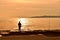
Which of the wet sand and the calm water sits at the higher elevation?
Result: the calm water

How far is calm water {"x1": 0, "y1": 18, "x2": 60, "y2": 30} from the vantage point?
1.12 m

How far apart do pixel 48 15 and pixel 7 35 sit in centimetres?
30

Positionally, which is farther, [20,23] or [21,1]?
[21,1]

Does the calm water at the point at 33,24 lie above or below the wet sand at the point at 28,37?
above

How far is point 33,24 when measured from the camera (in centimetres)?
113

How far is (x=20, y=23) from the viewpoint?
111cm

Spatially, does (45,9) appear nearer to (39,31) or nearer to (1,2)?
(39,31)

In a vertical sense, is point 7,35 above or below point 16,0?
below

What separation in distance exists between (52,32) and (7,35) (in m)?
0.29

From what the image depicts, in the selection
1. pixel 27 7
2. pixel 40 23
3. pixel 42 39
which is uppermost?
pixel 27 7

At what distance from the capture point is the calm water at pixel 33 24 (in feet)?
3.66

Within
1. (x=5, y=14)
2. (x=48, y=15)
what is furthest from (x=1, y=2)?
(x=48, y=15)

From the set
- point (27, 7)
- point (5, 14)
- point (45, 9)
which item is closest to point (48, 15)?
point (45, 9)

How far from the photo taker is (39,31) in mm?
1108
